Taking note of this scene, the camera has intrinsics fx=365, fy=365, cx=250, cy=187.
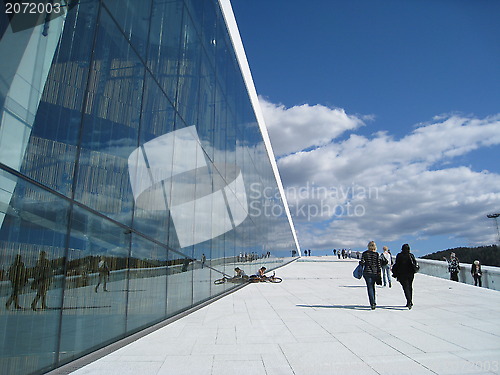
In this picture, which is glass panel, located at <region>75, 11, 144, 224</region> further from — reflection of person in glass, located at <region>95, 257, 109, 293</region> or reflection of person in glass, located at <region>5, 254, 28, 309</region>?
reflection of person in glass, located at <region>5, 254, 28, 309</region>

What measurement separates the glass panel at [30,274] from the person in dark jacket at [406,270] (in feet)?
24.8

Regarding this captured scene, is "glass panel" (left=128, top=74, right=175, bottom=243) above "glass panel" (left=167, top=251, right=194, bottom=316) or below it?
above

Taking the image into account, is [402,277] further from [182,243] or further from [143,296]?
[143,296]

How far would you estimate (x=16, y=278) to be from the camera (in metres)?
3.41

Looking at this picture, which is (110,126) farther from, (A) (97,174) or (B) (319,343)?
(B) (319,343)

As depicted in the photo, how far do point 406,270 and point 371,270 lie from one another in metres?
0.99

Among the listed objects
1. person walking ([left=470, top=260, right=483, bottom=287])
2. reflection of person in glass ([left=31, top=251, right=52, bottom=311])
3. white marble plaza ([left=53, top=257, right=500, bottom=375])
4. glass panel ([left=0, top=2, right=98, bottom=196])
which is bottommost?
white marble plaza ([left=53, top=257, right=500, bottom=375])

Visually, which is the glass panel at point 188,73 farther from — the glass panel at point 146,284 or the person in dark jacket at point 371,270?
the person in dark jacket at point 371,270

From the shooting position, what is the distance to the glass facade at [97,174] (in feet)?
11.4

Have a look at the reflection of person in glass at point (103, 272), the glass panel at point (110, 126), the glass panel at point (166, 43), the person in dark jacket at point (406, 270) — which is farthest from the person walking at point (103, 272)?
the person in dark jacket at point (406, 270)

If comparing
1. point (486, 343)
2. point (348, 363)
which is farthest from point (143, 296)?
point (486, 343)

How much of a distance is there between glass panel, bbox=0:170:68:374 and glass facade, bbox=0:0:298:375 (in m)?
0.01

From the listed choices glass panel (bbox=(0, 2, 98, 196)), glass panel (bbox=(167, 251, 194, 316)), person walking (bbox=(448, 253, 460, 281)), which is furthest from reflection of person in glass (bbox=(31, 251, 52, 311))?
person walking (bbox=(448, 253, 460, 281))

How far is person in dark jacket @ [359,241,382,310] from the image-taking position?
8.47 metres
